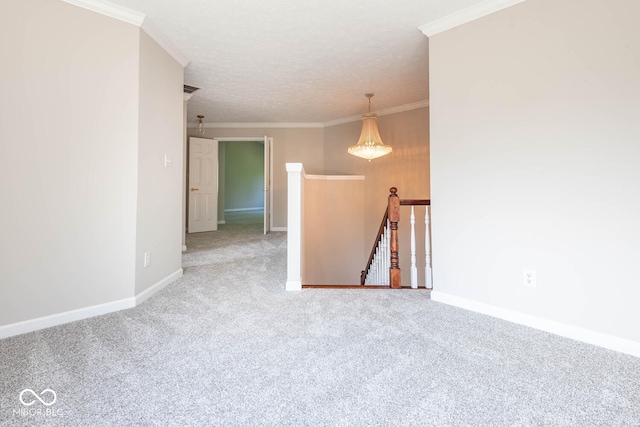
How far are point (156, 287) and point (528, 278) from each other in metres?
2.94

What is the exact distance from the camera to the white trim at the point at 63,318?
1.88 meters

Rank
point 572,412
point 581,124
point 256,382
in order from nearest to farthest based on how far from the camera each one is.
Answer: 1. point 572,412
2. point 256,382
3. point 581,124

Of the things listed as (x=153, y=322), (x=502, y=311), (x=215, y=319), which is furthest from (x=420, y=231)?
(x=153, y=322)

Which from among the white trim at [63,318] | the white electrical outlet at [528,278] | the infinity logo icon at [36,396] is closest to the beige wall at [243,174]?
the white trim at [63,318]

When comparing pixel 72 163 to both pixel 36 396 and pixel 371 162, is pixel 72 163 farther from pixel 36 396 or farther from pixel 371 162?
pixel 371 162

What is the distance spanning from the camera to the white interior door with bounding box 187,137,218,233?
590 cm

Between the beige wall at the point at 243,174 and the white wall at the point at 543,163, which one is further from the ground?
the beige wall at the point at 243,174

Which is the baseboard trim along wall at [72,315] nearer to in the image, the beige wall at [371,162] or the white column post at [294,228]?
the white column post at [294,228]

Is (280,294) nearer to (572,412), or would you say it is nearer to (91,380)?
(91,380)

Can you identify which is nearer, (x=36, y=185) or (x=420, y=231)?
(x=36, y=185)

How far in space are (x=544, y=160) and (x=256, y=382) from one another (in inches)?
85.7

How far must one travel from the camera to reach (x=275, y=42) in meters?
2.92

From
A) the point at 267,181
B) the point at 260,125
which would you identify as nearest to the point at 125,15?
the point at 267,181

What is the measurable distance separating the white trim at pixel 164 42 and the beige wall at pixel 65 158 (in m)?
0.11
